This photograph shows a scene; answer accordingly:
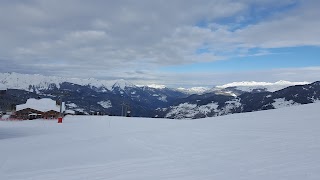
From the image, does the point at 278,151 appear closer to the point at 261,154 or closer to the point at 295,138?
the point at 261,154

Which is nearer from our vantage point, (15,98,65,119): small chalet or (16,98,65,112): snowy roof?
(15,98,65,119): small chalet

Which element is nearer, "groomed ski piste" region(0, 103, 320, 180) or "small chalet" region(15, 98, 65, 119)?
"groomed ski piste" region(0, 103, 320, 180)

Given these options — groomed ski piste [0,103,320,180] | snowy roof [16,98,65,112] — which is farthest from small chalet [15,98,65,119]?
groomed ski piste [0,103,320,180]

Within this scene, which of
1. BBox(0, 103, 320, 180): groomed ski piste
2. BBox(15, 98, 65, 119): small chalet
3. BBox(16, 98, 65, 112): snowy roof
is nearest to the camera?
BBox(0, 103, 320, 180): groomed ski piste

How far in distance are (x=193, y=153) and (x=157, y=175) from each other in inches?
134

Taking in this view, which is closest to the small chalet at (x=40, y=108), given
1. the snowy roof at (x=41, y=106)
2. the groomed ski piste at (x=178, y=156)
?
the snowy roof at (x=41, y=106)

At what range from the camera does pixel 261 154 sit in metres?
10.5

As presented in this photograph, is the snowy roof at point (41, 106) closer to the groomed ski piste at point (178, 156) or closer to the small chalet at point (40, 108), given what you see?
the small chalet at point (40, 108)

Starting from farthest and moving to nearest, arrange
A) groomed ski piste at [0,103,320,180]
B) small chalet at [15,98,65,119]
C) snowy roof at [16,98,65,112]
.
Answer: snowy roof at [16,98,65,112], small chalet at [15,98,65,119], groomed ski piste at [0,103,320,180]

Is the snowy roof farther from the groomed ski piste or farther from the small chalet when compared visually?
the groomed ski piste

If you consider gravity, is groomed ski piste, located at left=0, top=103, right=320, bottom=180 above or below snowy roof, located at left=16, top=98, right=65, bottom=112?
below

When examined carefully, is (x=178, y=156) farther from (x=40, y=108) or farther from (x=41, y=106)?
(x=41, y=106)

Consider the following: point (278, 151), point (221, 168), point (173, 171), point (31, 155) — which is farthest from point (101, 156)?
point (278, 151)

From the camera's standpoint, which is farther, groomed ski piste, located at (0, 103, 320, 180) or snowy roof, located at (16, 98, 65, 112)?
snowy roof, located at (16, 98, 65, 112)
